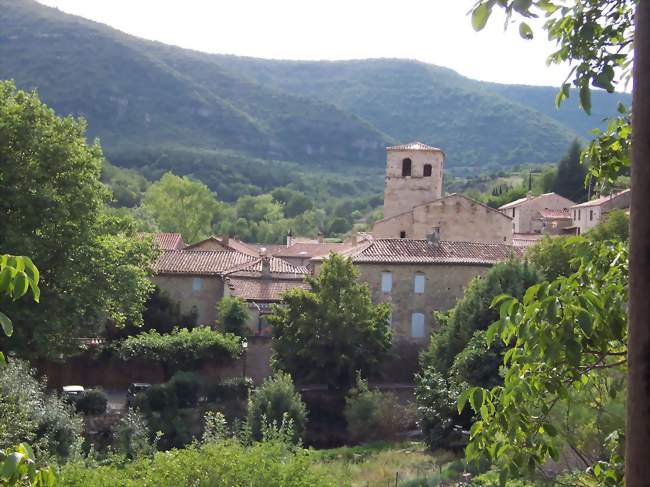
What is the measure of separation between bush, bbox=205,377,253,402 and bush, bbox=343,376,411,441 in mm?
3985

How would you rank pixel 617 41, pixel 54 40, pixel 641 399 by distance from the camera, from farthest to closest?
pixel 54 40, pixel 617 41, pixel 641 399

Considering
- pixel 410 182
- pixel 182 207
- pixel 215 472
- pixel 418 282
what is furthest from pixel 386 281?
pixel 182 207

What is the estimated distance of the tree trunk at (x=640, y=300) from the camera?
3332mm

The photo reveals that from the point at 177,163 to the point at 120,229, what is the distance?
127836 millimetres

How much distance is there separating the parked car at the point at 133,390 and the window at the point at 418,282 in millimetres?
11477

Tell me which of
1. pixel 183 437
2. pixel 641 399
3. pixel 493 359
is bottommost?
pixel 183 437

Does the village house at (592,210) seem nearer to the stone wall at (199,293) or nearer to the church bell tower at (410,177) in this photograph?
the church bell tower at (410,177)

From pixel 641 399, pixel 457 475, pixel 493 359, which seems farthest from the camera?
pixel 493 359

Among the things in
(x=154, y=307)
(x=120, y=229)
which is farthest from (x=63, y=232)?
(x=154, y=307)

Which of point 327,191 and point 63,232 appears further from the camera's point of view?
point 327,191

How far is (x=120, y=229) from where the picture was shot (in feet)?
92.5

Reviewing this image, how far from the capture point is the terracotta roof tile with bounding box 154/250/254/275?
41.8 m

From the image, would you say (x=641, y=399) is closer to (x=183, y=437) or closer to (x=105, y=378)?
(x=183, y=437)

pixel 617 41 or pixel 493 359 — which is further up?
pixel 617 41
